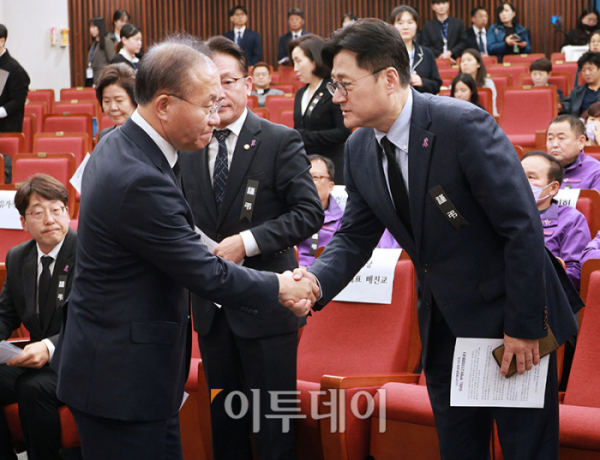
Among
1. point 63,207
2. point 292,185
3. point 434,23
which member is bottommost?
point 63,207

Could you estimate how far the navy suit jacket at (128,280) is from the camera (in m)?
1.38

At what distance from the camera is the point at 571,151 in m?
3.73

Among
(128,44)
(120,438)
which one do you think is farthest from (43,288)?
(128,44)

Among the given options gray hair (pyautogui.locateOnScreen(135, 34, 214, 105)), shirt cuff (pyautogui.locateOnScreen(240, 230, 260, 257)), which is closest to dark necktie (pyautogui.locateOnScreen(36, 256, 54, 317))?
shirt cuff (pyautogui.locateOnScreen(240, 230, 260, 257))

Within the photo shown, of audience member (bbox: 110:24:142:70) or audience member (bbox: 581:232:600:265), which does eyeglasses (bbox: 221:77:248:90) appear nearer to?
audience member (bbox: 581:232:600:265)

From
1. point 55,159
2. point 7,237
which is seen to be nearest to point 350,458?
point 7,237

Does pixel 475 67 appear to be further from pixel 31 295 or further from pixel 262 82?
pixel 31 295

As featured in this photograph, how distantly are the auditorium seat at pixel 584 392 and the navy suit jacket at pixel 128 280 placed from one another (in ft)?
3.32

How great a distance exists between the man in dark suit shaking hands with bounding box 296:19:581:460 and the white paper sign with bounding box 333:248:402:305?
2.47 ft

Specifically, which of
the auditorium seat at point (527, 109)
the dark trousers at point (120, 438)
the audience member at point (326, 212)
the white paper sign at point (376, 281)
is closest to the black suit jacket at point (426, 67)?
the auditorium seat at point (527, 109)

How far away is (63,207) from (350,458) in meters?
1.45

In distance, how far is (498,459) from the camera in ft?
6.13

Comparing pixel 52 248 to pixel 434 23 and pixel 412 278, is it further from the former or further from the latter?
pixel 434 23

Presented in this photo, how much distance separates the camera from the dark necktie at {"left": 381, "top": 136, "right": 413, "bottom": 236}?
1.63m
